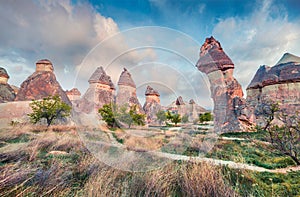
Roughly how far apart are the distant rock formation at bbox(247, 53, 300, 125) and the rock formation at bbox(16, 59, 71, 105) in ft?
67.8

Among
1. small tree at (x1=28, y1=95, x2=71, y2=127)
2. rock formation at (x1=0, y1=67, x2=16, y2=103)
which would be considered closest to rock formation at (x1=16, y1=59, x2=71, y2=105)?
rock formation at (x1=0, y1=67, x2=16, y2=103)

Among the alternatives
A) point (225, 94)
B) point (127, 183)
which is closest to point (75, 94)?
point (225, 94)

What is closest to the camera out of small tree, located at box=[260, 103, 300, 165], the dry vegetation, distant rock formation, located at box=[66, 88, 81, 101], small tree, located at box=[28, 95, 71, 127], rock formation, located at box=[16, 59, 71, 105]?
the dry vegetation

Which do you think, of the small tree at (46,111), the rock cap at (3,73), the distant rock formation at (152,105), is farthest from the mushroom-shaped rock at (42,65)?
the distant rock formation at (152,105)

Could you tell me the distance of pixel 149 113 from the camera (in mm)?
10133

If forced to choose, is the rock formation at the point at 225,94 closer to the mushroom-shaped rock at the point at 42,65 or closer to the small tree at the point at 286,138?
the small tree at the point at 286,138

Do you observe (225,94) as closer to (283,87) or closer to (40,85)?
(283,87)

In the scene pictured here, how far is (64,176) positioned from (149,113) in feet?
25.6

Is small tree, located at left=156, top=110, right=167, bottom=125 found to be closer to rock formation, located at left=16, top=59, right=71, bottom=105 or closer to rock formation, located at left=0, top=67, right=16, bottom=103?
rock formation, located at left=16, top=59, right=71, bottom=105

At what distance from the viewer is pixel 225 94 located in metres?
10.9

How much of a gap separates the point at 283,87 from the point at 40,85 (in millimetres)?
24194

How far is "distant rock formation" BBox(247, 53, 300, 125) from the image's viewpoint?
948cm

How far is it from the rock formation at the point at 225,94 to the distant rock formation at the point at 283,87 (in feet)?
2.94

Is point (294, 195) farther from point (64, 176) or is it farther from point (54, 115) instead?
point (54, 115)
